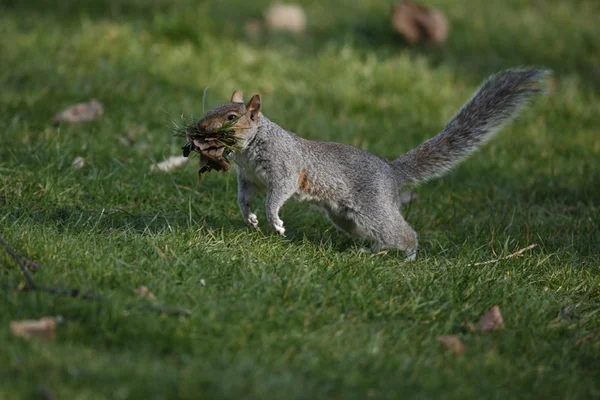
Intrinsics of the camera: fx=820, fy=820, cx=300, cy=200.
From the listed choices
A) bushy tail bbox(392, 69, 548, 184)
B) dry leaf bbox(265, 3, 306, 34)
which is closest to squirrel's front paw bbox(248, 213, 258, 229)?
bushy tail bbox(392, 69, 548, 184)

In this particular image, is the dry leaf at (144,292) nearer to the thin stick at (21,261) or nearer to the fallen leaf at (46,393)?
the thin stick at (21,261)

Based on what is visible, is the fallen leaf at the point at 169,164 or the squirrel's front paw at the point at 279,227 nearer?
the squirrel's front paw at the point at 279,227

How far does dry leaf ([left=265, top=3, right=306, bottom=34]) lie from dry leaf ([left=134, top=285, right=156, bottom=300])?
184 inches

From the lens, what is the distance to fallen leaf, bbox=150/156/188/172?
4387 millimetres

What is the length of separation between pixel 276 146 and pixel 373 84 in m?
2.71

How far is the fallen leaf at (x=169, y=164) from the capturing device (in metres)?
4.39

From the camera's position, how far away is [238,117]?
3527 mm

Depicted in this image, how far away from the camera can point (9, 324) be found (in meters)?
2.47

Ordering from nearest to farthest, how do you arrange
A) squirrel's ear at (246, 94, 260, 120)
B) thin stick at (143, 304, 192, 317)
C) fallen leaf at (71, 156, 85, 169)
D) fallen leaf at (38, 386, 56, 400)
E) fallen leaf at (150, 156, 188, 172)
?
fallen leaf at (38, 386, 56, 400)
thin stick at (143, 304, 192, 317)
squirrel's ear at (246, 94, 260, 120)
fallen leaf at (71, 156, 85, 169)
fallen leaf at (150, 156, 188, 172)

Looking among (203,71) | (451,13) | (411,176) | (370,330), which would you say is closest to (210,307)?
(370,330)

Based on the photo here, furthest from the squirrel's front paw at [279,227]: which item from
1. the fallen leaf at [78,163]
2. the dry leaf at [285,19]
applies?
the dry leaf at [285,19]

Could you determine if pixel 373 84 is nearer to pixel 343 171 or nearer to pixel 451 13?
pixel 451 13

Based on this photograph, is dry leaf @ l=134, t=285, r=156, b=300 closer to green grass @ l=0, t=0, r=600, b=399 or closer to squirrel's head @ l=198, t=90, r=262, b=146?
green grass @ l=0, t=0, r=600, b=399

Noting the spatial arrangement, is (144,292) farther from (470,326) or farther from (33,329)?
(470,326)
